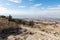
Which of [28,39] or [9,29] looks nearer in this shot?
[28,39]

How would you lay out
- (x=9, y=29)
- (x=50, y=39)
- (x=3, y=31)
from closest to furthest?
1. (x=50, y=39)
2. (x=3, y=31)
3. (x=9, y=29)

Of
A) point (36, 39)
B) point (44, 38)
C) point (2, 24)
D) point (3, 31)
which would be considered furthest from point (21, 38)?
point (2, 24)

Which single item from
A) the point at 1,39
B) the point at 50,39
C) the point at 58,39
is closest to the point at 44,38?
the point at 50,39

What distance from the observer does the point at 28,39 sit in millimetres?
11469

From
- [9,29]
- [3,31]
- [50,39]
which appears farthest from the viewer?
[9,29]

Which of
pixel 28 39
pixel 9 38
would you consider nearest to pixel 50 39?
pixel 28 39

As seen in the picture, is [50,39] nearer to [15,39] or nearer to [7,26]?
[15,39]

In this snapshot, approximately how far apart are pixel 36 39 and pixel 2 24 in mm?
5508

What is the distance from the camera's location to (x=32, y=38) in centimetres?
1174

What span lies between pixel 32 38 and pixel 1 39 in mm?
3163

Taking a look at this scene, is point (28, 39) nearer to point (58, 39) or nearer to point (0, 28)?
point (58, 39)

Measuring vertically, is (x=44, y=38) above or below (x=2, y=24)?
below

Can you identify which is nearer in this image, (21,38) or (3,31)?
(21,38)

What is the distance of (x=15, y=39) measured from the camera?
11.5m
